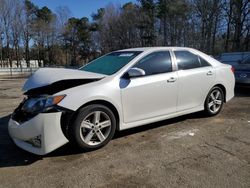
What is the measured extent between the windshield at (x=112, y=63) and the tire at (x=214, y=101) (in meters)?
1.89

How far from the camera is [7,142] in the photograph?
4.44 m

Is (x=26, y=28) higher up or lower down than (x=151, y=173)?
higher up

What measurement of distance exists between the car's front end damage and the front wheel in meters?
3.03

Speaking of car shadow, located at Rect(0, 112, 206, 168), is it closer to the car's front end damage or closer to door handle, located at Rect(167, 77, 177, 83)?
the car's front end damage

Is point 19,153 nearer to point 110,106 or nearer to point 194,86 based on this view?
point 110,106

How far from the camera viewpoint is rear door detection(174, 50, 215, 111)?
5.01m

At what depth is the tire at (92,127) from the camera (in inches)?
148

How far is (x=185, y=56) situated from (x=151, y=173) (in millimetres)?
2771

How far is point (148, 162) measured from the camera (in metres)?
3.54

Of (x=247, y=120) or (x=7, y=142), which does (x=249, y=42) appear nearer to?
(x=247, y=120)

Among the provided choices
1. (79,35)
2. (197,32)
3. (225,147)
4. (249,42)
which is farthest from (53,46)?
(225,147)

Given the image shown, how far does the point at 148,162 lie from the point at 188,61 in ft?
8.10

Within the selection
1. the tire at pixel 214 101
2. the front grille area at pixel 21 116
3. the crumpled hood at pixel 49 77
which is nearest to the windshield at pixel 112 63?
the crumpled hood at pixel 49 77

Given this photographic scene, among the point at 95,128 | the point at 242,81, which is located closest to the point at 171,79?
the point at 95,128
